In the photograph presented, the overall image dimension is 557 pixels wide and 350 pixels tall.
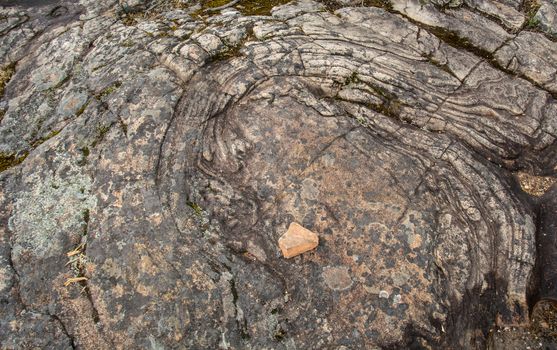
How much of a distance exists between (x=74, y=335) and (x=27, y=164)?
8.24 feet

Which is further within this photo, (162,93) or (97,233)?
(162,93)

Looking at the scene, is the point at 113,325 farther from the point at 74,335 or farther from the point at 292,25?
the point at 292,25

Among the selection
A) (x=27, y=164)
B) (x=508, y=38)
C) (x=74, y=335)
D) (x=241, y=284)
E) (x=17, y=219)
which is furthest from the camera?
(x=508, y=38)

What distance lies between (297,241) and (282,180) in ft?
2.96

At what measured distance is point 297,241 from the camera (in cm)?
519

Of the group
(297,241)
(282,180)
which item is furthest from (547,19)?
(297,241)

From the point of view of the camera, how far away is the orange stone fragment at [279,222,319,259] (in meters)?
5.17

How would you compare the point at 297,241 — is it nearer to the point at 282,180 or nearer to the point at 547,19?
the point at 282,180

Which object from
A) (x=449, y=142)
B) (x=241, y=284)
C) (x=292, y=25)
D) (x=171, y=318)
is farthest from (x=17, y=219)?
(x=449, y=142)

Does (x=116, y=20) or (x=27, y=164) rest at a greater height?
(x=116, y=20)

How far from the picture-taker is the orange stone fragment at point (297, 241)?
517 cm

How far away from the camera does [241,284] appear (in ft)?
16.6

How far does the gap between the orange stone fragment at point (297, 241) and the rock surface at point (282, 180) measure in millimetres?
158

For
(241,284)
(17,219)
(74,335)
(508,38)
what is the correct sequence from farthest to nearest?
(508,38)
(17,219)
(241,284)
(74,335)
